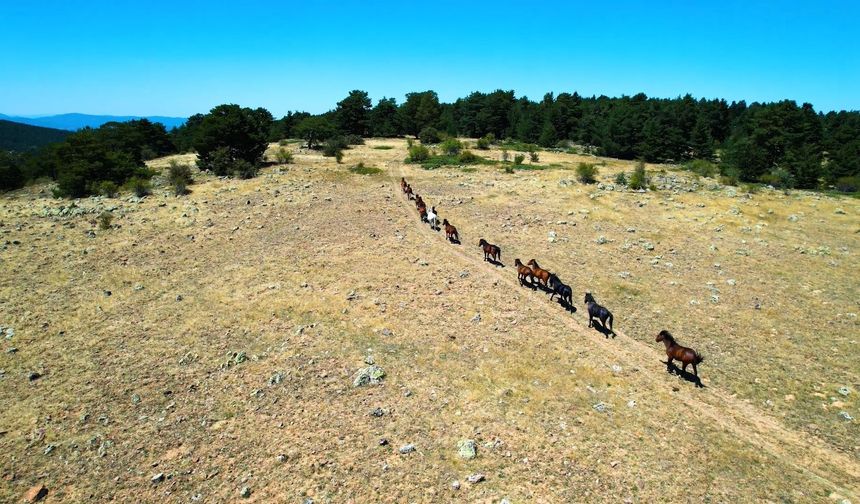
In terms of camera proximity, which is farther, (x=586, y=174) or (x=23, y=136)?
(x=23, y=136)

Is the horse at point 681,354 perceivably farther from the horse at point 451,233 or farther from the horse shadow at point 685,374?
the horse at point 451,233

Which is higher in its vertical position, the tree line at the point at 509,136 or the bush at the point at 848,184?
the tree line at the point at 509,136

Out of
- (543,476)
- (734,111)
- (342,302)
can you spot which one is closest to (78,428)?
(342,302)

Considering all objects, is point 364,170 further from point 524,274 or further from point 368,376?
point 368,376

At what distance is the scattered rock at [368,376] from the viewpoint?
11594mm

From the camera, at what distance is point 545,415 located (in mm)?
10258

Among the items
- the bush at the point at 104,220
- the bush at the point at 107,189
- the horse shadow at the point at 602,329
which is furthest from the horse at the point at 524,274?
the bush at the point at 107,189

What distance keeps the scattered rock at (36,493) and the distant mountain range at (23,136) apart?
174 metres

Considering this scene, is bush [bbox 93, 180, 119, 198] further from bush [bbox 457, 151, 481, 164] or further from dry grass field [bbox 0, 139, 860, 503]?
bush [bbox 457, 151, 481, 164]

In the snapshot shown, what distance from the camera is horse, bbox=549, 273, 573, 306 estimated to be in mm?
Answer: 14992

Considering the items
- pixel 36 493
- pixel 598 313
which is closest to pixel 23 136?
pixel 36 493

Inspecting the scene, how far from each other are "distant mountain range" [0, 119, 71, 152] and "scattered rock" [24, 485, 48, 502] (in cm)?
17382

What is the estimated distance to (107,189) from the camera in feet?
111

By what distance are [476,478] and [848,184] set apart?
48.3 m
